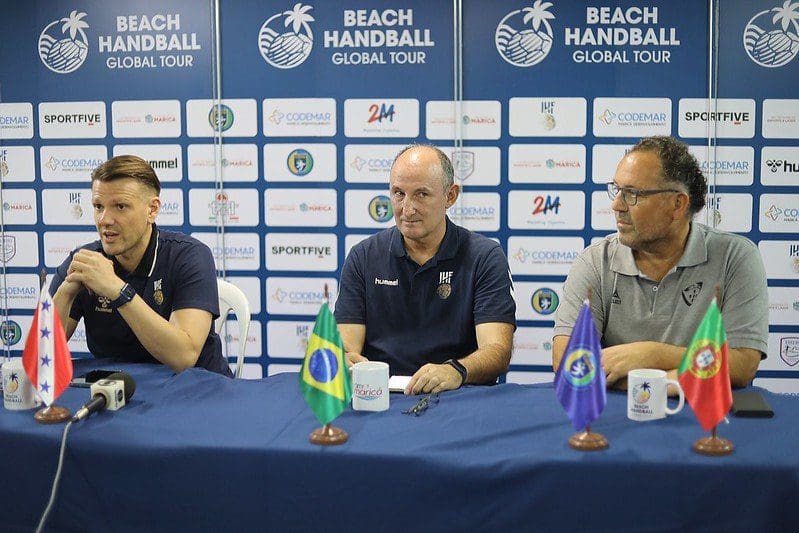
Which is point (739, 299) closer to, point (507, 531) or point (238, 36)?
point (507, 531)

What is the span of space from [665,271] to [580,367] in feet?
2.43

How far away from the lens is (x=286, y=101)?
3.92 meters

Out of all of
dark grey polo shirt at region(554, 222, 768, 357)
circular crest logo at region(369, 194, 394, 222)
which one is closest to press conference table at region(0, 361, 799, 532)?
dark grey polo shirt at region(554, 222, 768, 357)

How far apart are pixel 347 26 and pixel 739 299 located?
265cm

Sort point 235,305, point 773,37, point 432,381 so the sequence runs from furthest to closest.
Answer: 1. point 773,37
2. point 235,305
3. point 432,381

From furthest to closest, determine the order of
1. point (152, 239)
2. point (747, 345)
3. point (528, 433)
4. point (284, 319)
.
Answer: point (284, 319)
point (152, 239)
point (747, 345)
point (528, 433)

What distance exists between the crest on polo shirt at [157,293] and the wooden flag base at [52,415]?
682mm

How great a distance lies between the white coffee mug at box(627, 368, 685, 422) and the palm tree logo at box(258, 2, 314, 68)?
2930 mm

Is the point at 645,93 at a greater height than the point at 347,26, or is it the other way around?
the point at 347,26

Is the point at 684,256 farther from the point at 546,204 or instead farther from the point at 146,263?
the point at 546,204

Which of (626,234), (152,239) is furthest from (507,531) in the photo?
(152,239)

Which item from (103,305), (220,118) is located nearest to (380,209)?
(220,118)

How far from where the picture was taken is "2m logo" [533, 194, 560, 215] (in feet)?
12.6

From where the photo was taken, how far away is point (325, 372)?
1483mm
